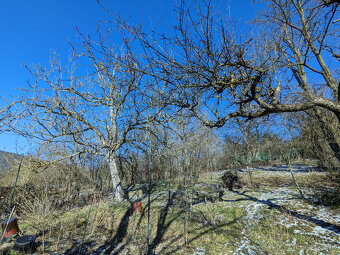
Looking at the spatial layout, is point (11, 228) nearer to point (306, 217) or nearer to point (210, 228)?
point (210, 228)

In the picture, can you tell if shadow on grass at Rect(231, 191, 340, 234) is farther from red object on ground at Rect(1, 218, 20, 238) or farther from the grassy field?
red object on ground at Rect(1, 218, 20, 238)

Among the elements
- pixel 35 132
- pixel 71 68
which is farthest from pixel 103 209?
pixel 71 68

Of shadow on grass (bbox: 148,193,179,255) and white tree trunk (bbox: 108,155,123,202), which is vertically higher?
white tree trunk (bbox: 108,155,123,202)

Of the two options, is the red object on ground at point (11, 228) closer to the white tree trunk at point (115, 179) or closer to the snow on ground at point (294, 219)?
the white tree trunk at point (115, 179)

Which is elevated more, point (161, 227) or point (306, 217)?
point (306, 217)

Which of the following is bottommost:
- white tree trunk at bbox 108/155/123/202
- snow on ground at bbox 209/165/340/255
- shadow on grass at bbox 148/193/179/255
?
shadow on grass at bbox 148/193/179/255

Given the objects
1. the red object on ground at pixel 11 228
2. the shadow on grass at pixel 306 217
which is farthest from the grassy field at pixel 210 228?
the red object on ground at pixel 11 228

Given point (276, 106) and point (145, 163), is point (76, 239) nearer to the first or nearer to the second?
point (276, 106)

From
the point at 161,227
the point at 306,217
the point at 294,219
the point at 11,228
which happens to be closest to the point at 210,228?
the point at 161,227

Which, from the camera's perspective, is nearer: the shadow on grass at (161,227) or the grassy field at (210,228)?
the grassy field at (210,228)

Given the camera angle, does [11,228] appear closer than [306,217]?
No

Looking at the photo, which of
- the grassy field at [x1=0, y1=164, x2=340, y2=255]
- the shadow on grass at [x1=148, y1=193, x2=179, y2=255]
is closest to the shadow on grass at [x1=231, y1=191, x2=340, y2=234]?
the grassy field at [x1=0, y1=164, x2=340, y2=255]

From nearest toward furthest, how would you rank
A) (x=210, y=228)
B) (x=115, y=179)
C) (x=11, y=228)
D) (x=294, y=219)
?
(x=294, y=219) → (x=210, y=228) → (x=11, y=228) → (x=115, y=179)

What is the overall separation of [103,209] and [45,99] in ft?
14.3
